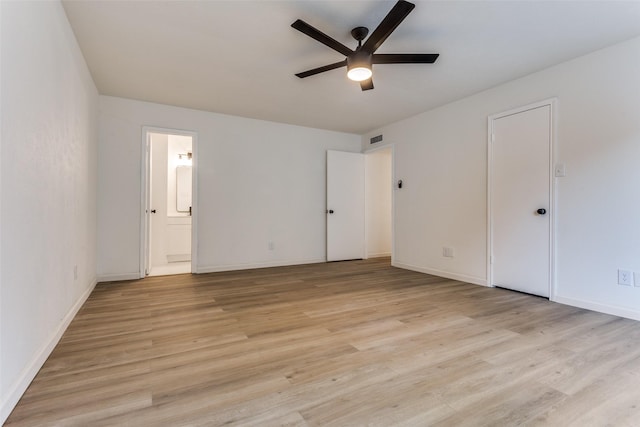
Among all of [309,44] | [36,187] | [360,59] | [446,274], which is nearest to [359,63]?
[360,59]

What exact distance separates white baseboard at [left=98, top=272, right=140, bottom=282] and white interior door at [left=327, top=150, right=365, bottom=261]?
304 centimetres

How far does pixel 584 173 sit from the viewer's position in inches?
111

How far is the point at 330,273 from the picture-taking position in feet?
14.7

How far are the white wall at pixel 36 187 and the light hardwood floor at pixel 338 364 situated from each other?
0.62 ft

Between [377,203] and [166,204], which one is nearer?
[166,204]

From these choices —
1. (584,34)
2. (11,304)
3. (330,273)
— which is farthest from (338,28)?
(330,273)

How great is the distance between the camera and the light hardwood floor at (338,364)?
1363mm

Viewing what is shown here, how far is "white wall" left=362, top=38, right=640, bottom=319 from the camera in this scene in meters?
2.58

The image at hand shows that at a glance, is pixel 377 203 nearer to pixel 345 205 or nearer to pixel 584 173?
pixel 345 205

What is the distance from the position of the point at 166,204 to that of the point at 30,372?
4.01 metres

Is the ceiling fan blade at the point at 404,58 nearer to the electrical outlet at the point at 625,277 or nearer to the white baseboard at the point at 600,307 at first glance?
the electrical outlet at the point at 625,277

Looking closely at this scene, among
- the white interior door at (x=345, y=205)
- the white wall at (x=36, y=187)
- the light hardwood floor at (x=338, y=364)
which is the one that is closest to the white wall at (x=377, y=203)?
the white interior door at (x=345, y=205)

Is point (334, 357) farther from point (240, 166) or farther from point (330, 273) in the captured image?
point (240, 166)

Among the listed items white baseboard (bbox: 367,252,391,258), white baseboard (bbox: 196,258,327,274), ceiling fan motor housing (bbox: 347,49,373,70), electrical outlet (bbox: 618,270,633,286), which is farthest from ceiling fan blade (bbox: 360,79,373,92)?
white baseboard (bbox: 367,252,391,258)
